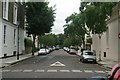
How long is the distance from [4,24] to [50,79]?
24.4 meters

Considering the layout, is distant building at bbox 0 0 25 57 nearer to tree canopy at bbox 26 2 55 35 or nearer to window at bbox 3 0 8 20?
window at bbox 3 0 8 20

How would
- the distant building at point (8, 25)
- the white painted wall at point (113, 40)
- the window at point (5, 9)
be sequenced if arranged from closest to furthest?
the white painted wall at point (113, 40) → the distant building at point (8, 25) → the window at point (5, 9)

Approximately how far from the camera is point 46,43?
102 metres

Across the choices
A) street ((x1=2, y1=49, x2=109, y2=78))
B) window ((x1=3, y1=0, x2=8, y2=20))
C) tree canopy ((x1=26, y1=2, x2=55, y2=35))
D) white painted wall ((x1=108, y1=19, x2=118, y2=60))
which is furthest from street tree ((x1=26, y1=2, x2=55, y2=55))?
street ((x1=2, y1=49, x2=109, y2=78))

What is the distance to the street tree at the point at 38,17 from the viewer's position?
2032 inches

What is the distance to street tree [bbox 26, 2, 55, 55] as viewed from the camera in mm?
51625

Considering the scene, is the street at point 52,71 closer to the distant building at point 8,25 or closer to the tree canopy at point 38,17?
the distant building at point 8,25

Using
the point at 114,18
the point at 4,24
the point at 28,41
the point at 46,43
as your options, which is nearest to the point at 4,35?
the point at 4,24

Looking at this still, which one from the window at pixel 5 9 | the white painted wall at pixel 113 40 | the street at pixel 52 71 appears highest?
the window at pixel 5 9

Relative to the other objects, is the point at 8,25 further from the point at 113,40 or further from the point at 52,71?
the point at 52,71

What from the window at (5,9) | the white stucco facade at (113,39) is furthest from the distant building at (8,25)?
the white stucco facade at (113,39)

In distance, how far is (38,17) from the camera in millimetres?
52000

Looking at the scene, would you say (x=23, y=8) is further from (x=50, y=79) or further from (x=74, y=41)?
(x=50, y=79)

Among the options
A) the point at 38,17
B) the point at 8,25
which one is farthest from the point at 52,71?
the point at 38,17
